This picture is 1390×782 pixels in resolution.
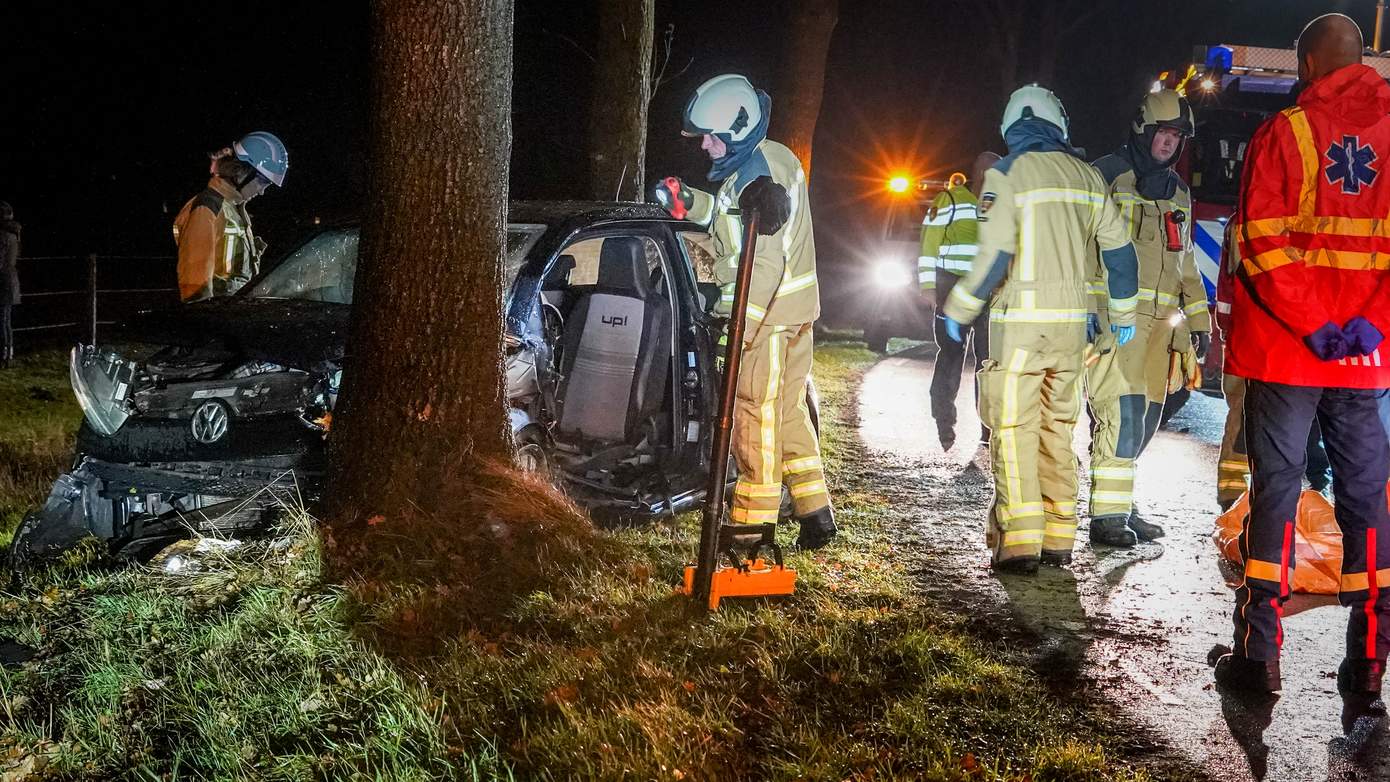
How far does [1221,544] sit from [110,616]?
172 inches

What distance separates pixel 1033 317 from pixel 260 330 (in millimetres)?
3135

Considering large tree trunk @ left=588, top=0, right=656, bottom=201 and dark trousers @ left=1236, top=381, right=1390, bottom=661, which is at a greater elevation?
large tree trunk @ left=588, top=0, right=656, bottom=201

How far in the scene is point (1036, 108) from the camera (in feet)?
15.7

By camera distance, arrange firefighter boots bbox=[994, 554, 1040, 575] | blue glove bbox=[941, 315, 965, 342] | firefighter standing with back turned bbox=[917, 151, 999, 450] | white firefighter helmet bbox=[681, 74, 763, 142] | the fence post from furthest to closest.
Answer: the fence post → firefighter standing with back turned bbox=[917, 151, 999, 450] → blue glove bbox=[941, 315, 965, 342] → firefighter boots bbox=[994, 554, 1040, 575] → white firefighter helmet bbox=[681, 74, 763, 142]

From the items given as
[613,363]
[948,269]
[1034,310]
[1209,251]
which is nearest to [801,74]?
[1209,251]

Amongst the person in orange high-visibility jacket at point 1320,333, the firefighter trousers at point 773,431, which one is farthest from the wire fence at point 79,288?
the person in orange high-visibility jacket at point 1320,333

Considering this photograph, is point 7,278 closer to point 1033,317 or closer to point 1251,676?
point 1033,317

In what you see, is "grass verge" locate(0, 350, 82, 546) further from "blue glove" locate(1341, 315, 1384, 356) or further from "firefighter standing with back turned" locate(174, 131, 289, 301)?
"blue glove" locate(1341, 315, 1384, 356)

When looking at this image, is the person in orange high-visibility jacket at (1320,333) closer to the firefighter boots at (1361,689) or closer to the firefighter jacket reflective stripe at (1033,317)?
the firefighter boots at (1361,689)

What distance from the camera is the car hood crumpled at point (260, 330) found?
4.61 meters

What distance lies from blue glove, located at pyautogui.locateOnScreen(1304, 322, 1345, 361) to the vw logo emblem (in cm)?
377

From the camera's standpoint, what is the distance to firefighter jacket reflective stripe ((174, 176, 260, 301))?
6.23m

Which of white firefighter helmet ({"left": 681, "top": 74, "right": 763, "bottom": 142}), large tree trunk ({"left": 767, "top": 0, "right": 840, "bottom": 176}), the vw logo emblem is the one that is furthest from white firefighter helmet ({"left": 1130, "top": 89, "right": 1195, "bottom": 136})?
large tree trunk ({"left": 767, "top": 0, "right": 840, "bottom": 176})

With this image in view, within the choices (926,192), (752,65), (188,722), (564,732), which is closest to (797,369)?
(564,732)
